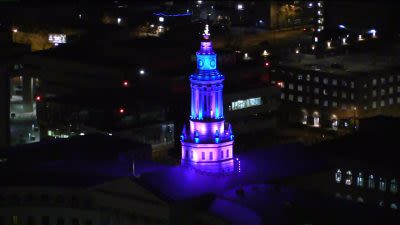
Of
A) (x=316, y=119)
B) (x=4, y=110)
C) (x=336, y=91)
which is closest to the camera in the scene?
(x=4, y=110)

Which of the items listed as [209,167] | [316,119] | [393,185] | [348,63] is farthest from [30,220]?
[348,63]

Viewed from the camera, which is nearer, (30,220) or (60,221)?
(60,221)

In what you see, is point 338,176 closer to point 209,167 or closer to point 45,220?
point 209,167

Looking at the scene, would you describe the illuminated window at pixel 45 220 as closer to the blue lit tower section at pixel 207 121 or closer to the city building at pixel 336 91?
the blue lit tower section at pixel 207 121

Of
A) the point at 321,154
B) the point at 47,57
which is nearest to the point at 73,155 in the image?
the point at 321,154

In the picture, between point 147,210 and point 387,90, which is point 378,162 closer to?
point 147,210

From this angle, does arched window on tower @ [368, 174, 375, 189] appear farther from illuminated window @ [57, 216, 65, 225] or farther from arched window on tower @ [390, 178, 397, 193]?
illuminated window @ [57, 216, 65, 225]

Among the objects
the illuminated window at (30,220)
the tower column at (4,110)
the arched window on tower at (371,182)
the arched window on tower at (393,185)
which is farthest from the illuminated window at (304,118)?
the illuminated window at (30,220)
